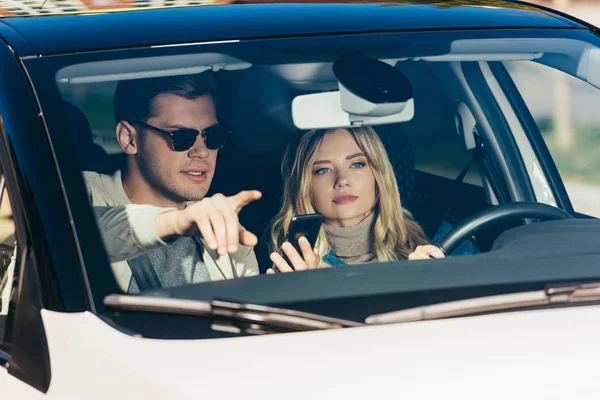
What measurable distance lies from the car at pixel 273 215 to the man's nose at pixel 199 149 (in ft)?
0.25

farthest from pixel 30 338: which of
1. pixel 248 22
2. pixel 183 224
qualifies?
pixel 248 22

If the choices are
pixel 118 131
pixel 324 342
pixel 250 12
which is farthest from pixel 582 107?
pixel 324 342

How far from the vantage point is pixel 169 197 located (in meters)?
2.97

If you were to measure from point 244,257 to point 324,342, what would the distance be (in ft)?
2.17

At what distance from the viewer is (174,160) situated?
3037mm

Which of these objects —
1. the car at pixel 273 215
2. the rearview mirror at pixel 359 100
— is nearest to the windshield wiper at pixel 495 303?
the car at pixel 273 215

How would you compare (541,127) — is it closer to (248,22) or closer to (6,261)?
(248,22)

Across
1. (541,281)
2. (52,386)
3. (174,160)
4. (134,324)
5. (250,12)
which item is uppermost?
(250,12)

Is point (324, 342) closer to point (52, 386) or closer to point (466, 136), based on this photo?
point (52, 386)

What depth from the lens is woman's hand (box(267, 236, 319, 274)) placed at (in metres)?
2.87

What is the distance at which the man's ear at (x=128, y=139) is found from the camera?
117 inches

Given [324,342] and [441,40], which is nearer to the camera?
[324,342]

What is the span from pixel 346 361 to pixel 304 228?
0.95m

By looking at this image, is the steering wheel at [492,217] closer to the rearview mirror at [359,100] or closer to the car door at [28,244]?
the rearview mirror at [359,100]
